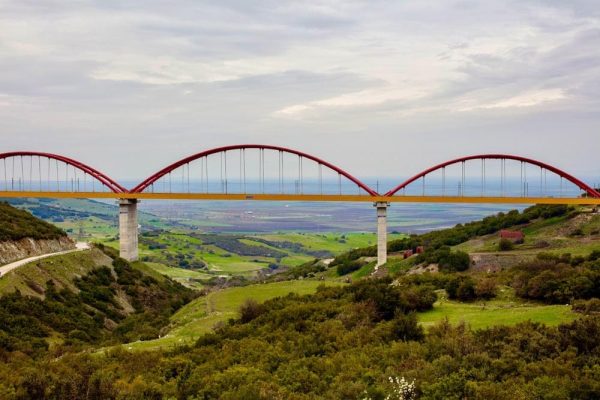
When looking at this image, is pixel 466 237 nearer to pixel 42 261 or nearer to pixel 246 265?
pixel 42 261

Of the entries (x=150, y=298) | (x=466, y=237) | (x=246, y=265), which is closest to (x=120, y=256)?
(x=150, y=298)

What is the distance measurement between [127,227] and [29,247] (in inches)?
400

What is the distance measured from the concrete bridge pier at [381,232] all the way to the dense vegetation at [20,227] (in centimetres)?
2865

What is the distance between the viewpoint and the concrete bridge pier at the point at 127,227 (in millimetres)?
55906

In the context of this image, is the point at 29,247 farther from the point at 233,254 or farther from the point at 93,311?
the point at 233,254

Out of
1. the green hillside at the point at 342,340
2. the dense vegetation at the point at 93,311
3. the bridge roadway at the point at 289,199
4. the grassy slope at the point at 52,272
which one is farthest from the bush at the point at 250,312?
the bridge roadway at the point at 289,199

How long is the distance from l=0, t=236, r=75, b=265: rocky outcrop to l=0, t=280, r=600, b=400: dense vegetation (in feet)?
74.9

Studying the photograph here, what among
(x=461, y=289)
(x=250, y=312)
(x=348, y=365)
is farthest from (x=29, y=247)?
(x=348, y=365)

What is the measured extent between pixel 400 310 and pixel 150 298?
30.9 metres

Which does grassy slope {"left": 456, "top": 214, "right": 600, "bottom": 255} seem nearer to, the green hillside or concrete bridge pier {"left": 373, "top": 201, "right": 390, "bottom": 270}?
the green hillside

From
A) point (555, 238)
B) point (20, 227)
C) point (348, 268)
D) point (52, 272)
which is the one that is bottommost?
point (348, 268)

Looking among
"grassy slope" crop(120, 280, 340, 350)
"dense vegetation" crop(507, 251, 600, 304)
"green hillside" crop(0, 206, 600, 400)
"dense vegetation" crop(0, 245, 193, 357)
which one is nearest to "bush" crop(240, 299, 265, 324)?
"green hillside" crop(0, 206, 600, 400)

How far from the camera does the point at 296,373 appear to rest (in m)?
16.8

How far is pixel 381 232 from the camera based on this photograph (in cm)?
4922
